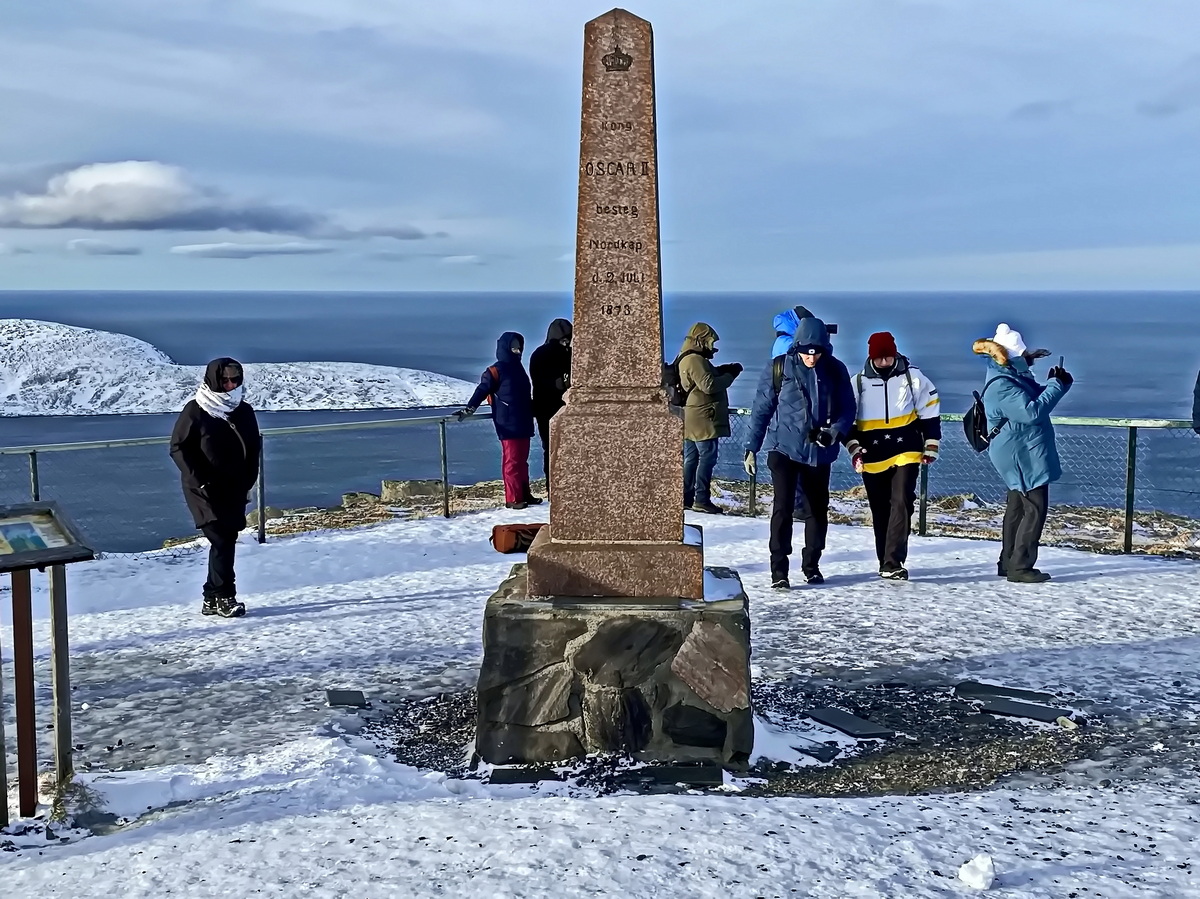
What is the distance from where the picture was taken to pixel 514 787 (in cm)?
466

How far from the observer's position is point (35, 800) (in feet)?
14.4

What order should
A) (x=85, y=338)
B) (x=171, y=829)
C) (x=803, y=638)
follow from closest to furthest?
1. (x=171, y=829)
2. (x=803, y=638)
3. (x=85, y=338)

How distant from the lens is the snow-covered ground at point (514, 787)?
3.63 m

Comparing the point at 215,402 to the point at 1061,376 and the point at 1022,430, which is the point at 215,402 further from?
the point at 1061,376

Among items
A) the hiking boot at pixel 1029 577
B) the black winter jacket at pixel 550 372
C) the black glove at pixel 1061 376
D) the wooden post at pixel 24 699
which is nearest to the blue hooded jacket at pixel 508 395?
the black winter jacket at pixel 550 372

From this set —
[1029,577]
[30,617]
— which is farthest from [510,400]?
[30,617]

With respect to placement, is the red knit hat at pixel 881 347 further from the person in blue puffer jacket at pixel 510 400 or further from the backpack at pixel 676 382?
the person in blue puffer jacket at pixel 510 400

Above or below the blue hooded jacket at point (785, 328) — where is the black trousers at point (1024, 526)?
below

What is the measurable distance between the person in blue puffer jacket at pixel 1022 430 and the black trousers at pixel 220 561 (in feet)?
16.3

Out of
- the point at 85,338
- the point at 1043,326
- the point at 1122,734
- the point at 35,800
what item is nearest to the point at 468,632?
the point at 35,800

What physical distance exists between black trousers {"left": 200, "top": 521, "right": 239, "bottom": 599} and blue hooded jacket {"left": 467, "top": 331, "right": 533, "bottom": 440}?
3.30 m

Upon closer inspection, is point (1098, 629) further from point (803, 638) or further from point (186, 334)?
point (186, 334)

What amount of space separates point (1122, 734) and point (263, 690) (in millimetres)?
3994

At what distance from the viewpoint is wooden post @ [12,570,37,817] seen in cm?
430
